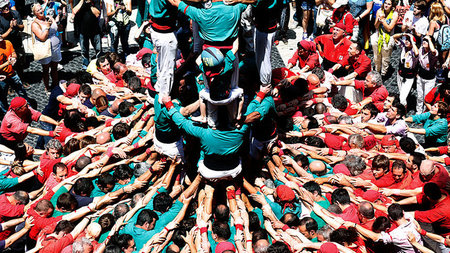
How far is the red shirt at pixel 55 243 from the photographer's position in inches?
288

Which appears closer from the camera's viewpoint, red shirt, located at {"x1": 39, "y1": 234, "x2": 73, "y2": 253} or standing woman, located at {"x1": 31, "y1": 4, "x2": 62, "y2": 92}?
red shirt, located at {"x1": 39, "y1": 234, "x2": 73, "y2": 253}

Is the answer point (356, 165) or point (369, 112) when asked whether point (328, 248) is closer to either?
point (356, 165)

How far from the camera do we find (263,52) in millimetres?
8281

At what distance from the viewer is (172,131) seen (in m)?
8.62

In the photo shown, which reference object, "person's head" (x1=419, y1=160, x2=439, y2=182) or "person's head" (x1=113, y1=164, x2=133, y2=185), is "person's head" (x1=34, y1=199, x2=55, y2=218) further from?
"person's head" (x1=419, y1=160, x2=439, y2=182)

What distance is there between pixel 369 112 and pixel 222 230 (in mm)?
4179

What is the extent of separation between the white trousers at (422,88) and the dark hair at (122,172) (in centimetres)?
717

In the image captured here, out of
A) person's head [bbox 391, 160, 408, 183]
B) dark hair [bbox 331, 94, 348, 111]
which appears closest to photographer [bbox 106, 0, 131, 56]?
dark hair [bbox 331, 94, 348, 111]

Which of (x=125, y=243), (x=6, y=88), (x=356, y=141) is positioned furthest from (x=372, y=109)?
(x=6, y=88)

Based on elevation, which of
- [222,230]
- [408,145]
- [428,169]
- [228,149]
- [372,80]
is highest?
[372,80]

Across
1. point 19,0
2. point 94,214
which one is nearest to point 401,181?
point 94,214

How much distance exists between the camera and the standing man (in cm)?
1362

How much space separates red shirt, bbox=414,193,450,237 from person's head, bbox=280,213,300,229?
1.87m

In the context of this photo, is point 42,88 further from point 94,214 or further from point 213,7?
point 213,7
